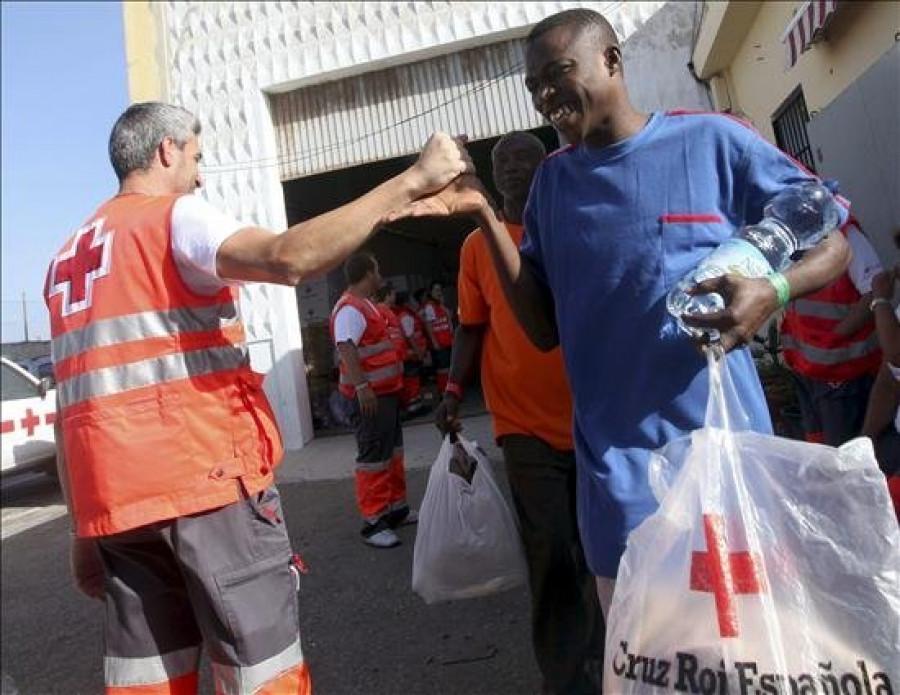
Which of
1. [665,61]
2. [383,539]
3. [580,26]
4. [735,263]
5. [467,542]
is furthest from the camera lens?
[665,61]

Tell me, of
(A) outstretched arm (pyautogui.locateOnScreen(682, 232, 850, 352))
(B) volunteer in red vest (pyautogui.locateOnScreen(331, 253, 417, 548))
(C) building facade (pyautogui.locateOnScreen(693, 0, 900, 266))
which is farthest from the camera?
(B) volunteer in red vest (pyautogui.locateOnScreen(331, 253, 417, 548))

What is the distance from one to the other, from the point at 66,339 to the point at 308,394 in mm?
7288

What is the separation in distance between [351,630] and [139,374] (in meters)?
2.22

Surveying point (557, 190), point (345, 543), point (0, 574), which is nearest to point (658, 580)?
point (557, 190)

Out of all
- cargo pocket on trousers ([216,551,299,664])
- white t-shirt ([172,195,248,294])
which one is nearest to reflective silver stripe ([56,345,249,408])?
white t-shirt ([172,195,248,294])

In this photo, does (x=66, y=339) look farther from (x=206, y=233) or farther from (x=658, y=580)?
(x=658, y=580)

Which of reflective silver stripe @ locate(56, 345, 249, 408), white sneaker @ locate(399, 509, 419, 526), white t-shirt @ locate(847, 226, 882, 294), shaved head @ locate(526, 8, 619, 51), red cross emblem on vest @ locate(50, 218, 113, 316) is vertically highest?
shaved head @ locate(526, 8, 619, 51)

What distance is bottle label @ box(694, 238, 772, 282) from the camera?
1321 millimetres

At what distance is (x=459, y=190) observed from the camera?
5.51 ft

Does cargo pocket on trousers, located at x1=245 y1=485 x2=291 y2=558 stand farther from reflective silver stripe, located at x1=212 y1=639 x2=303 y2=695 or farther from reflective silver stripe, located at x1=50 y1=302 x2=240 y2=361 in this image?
reflective silver stripe, located at x1=50 y1=302 x2=240 y2=361

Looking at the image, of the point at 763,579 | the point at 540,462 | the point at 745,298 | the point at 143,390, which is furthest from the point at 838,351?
the point at 143,390

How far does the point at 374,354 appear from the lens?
16.9ft

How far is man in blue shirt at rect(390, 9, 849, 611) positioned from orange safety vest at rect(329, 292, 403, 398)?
3.47 m

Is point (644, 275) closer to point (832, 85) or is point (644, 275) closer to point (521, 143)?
point (521, 143)
